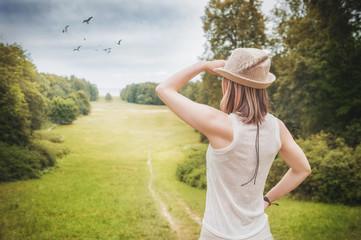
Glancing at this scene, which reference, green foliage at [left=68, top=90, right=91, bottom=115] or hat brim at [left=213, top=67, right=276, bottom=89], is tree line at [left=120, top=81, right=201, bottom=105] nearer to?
green foliage at [left=68, top=90, right=91, bottom=115]

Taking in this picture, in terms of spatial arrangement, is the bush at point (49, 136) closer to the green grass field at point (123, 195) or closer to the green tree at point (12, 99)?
the green grass field at point (123, 195)

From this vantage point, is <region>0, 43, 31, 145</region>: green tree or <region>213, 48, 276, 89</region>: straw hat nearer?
<region>213, 48, 276, 89</region>: straw hat

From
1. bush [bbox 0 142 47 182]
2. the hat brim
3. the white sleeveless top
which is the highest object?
the hat brim

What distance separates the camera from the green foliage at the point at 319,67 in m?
8.48

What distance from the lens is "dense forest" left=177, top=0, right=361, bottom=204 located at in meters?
7.11

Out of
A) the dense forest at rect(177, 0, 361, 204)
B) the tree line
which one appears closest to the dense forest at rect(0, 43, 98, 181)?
the tree line

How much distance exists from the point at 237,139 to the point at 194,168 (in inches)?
377

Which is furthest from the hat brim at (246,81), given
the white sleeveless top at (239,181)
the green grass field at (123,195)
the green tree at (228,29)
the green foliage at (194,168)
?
the green tree at (228,29)

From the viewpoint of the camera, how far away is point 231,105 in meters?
1.14

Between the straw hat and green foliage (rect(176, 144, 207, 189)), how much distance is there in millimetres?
8941

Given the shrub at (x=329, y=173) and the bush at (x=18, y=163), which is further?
the shrub at (x=329, y=173)

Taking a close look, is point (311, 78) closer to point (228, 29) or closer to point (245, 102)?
point (228, 29)

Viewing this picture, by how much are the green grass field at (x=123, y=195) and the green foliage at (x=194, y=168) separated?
363mm

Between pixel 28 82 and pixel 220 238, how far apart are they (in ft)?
25.5
